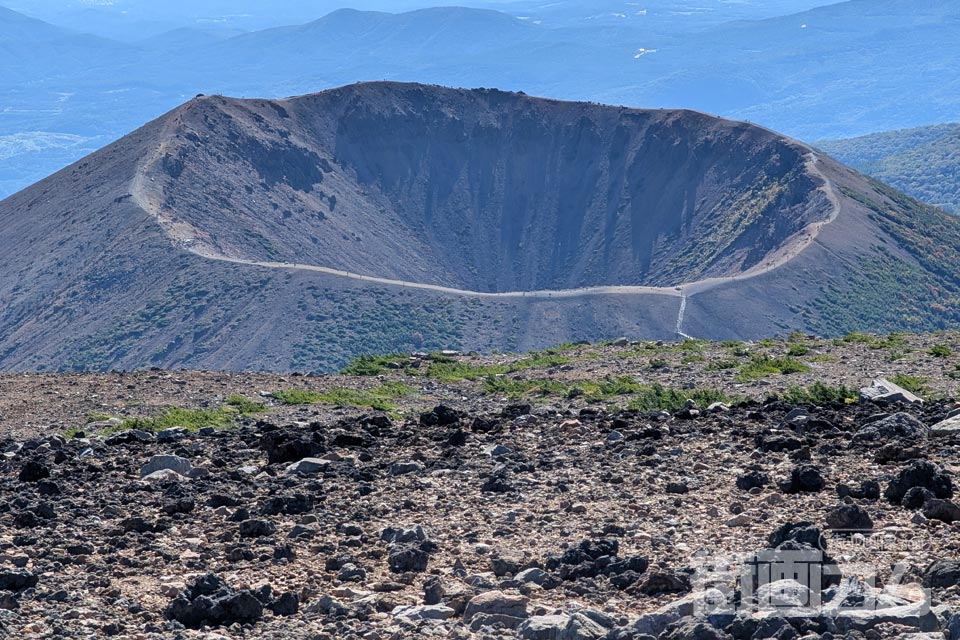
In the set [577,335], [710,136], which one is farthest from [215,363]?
[710,136]

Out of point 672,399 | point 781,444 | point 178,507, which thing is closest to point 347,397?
point 672,399

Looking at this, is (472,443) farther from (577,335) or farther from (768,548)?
(577,335)

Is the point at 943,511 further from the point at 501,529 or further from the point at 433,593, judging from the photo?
the point at 433,593

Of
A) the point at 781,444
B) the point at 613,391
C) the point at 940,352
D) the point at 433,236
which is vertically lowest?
the point at 613,391

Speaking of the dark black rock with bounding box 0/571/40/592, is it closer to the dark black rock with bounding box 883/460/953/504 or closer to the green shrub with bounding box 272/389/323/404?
the dark black rock with bounding box 883/460/953/504

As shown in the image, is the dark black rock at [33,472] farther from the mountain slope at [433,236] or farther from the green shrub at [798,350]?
the mountain slope at [433,236]

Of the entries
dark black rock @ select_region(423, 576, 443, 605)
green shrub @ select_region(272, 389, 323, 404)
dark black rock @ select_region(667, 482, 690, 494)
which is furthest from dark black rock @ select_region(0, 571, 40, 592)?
green shrub @ select_region(272, 389, 323, 404)

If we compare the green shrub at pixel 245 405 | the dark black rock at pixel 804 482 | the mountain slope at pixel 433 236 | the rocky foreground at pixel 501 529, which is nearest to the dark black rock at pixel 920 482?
the rocky foreground at pixel 501 529
